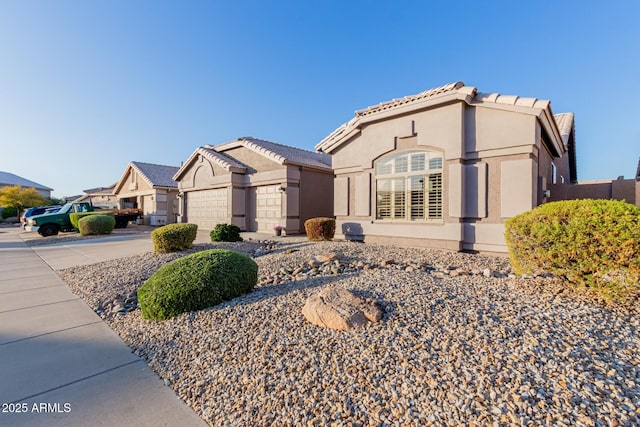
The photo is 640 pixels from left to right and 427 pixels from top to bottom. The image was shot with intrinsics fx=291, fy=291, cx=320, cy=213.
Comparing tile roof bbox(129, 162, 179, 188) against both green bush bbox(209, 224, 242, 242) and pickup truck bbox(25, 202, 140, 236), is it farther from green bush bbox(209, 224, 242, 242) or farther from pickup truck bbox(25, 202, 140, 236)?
green bush bbox(209, 224, 242, 242)

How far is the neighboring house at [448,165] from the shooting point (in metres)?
7.59

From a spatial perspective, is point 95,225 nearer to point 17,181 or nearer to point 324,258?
point 324,258

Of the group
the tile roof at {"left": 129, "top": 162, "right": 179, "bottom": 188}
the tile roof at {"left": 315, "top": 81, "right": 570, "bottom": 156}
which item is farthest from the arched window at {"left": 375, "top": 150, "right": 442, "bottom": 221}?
the tile roof at {"left": 129, "top": 162, "right": 179, "bottom": 188}

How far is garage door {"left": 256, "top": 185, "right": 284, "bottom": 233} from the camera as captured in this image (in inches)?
572

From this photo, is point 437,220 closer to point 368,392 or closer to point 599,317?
point 599,317

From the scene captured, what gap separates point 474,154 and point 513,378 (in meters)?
7.14

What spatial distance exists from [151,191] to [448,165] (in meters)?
23.5

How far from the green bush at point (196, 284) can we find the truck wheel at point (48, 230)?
1757 centimetres

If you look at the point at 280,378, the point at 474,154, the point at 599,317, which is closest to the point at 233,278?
the point at 280,378

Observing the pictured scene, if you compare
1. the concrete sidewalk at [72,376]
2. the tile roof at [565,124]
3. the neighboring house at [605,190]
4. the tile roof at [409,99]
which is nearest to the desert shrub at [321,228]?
the tile roof at [409,99]

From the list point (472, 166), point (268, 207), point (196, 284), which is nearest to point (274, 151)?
point (268, 207)

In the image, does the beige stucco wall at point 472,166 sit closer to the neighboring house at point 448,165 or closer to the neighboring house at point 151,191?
the neighboring house at point 448,165

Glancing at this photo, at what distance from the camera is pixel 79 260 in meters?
9.30

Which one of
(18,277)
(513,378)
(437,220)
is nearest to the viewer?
(513,378)
